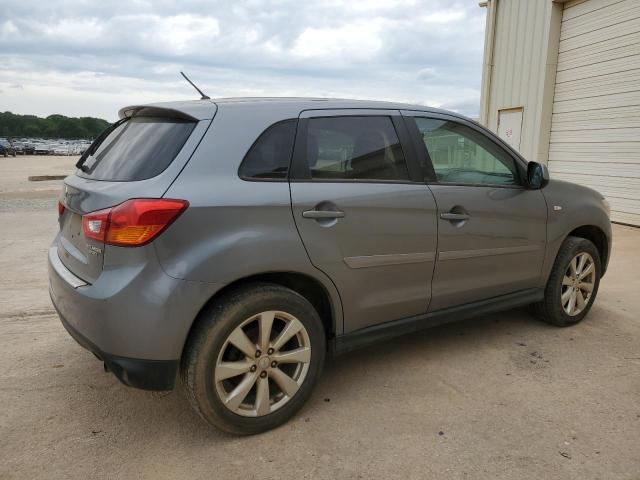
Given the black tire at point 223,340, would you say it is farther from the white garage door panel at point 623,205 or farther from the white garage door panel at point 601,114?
the white garage door panel at point 601,114

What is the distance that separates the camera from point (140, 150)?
8.40ft

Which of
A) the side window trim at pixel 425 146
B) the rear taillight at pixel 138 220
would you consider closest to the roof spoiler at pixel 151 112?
the rear taillight at pixel 138 220

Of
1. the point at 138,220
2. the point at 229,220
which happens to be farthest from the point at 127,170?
the point at 229,220

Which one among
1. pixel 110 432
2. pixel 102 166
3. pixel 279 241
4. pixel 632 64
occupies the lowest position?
pixel 110 432

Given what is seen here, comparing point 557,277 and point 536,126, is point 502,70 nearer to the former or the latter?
point 536,126

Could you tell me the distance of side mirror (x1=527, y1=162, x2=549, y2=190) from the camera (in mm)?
3551

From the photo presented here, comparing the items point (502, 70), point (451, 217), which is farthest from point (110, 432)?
point (502, 70)

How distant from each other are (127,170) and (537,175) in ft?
8.70

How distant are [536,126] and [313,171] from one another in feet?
30.3

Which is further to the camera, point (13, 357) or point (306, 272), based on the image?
point (13, 357)

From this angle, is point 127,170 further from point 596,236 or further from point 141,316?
point 596,236

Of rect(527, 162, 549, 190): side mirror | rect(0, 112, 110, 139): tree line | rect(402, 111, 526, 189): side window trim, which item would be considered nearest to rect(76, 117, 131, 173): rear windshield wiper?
rect(402, 111, 526, 189): side window trim

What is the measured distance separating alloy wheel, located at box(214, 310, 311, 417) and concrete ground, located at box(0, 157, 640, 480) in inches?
7.6

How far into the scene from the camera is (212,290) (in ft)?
7.70
